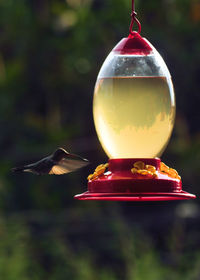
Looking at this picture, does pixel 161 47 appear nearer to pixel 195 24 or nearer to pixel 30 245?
pixel 195 24

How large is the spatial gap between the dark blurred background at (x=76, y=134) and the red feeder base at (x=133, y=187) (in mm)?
7504

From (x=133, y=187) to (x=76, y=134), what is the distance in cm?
1134

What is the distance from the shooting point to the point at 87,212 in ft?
44.3

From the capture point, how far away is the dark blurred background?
39.0 feet

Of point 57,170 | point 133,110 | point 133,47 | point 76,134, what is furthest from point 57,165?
point 76,134

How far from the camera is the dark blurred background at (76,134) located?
11875mm

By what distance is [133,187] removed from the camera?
3422mm

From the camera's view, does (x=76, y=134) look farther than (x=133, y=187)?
Yes

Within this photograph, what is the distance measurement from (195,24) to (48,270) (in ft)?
15.9

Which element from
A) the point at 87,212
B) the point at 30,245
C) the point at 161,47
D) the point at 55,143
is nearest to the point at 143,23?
the point at 161,47

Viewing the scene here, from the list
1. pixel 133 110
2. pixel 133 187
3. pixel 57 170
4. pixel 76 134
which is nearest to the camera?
pixel 133 187

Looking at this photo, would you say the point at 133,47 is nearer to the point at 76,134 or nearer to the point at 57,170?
the point at 57,170

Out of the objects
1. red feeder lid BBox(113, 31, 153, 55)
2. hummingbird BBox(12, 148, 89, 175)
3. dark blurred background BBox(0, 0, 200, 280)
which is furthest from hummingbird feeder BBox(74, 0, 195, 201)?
dark blurred background BBox(0, 0, 200, 280)

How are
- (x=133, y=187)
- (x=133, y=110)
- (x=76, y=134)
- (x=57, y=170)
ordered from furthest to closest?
1. (x=76, y=134)
2. (x=57, y=170)
3. (x=133, y=110)
4. (x=133, y=187)
